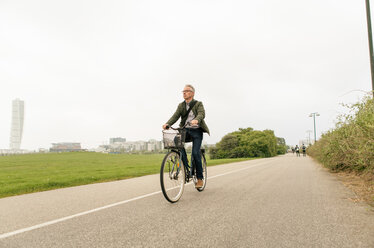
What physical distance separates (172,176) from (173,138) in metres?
0.72

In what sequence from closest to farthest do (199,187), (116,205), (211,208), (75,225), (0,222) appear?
(75,225), (0,222), (211,208), (116,205), (199,187)

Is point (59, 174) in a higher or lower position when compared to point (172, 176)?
lower

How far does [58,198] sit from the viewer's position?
528 cm

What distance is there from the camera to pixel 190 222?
129 inches

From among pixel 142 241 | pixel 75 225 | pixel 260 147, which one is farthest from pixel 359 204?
pixel 260 147

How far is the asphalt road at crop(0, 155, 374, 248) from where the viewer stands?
2609mm

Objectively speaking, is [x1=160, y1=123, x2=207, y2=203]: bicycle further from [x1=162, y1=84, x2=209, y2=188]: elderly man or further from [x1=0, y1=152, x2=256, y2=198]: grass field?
[x1=0, y1=152, x2=256, y2=198]: grass field

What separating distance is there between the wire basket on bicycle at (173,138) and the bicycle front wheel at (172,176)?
168mm

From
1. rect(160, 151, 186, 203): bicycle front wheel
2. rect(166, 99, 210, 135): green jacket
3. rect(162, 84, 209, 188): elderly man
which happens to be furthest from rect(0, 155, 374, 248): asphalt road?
rect(166, 99, 210, 135): green jacket

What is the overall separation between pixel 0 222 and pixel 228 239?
3.14 metres

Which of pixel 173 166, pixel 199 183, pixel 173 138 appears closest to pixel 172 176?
pixel 173 166

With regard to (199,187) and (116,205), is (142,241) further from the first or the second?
(199,187)

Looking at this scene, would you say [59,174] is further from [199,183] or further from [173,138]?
[173,138]

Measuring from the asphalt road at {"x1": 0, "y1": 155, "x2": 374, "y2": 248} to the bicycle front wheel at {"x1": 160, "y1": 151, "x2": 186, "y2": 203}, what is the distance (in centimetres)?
17
